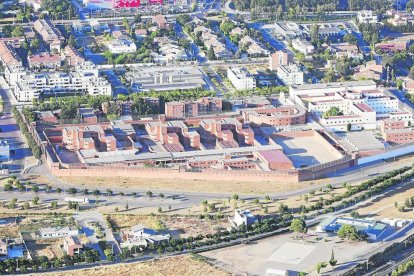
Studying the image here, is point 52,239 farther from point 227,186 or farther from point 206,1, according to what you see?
point 206,1

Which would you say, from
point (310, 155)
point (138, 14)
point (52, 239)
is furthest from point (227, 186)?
point (138, 14)

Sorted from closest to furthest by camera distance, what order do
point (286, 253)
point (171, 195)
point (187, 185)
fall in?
point (286, 253), point (171, 195), point (187, 185)

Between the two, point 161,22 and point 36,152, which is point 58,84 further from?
point 161,22

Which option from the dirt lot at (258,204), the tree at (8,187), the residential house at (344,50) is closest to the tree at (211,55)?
the residential house at (344,50)

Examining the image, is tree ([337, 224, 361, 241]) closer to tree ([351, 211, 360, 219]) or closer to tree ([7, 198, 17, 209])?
tree ([351, 211, 360, 219])

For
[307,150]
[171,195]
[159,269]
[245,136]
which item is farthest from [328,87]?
[159,269]

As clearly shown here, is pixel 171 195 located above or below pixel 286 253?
above
